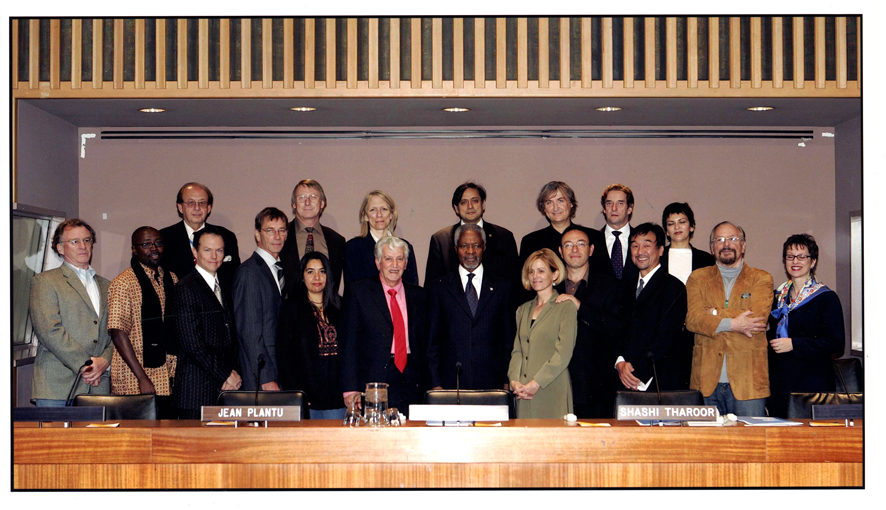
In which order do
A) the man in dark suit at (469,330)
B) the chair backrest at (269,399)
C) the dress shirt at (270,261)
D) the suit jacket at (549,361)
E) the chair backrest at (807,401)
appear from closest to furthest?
the chair backrest at (807,401) → the chair backrest at (269,399) → the suit jacket at (549,361) → the man in dark suit at (469,330) → the dress shirt at (270,261)

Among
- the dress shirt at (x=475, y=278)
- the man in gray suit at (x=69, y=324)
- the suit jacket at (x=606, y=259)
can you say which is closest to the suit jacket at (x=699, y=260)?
the suit jacket at (x=606, y=259)

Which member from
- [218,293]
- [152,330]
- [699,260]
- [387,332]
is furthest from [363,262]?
[699,260]

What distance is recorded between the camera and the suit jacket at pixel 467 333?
4.89 m

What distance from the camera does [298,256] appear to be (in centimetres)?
527

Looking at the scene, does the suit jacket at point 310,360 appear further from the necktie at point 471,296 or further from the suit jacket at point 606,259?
the suit jacket at point 606,259

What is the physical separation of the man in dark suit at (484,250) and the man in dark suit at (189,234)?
1.20m

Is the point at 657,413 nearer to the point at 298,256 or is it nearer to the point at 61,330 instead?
the point at 298,256

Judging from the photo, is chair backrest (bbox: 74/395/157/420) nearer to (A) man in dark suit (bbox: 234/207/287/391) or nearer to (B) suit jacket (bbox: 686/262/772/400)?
(A) man in dark suit (bbox: 234/207/287/391)

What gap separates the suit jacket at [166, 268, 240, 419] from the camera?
16.1ft

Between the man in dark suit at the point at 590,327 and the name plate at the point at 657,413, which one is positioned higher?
the man in dark suit at the point at 590,327

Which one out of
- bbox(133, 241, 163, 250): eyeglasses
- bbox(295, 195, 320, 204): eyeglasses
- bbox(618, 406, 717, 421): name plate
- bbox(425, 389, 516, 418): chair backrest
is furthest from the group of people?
bbox(618, 406, 717, 421): name plate

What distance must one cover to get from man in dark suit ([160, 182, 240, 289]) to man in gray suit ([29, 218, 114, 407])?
45 centimetres
